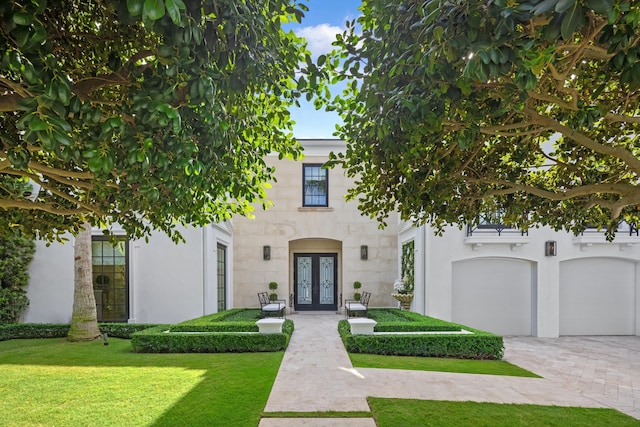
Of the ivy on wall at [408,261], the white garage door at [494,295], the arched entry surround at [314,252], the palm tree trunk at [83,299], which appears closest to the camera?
the palm tree trunk at [83,299]

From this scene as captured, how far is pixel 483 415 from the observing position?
4941 mm

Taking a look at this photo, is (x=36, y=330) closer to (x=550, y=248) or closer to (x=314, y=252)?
(x=314, y=252)

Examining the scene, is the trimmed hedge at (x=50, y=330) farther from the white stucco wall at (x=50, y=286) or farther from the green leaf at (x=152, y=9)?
the green leaf at (x=152, y=9)

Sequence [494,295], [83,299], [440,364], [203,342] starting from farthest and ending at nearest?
[494,295]
[83,299]
[203,342]
[440,364]

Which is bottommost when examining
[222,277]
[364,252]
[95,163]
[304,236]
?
[222,277]

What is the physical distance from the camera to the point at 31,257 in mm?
11352

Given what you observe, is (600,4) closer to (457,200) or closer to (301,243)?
(457,200)

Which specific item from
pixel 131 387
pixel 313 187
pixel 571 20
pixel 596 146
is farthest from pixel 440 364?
pixel 313 187

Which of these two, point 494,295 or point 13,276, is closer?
point 13,276

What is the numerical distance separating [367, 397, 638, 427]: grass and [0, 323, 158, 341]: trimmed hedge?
756cm

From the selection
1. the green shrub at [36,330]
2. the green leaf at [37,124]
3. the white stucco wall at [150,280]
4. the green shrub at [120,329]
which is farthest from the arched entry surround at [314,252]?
the green leaf at [37,124]

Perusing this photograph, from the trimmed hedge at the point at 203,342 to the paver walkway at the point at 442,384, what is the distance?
616 millimetres

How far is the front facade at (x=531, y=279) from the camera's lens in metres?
11.6

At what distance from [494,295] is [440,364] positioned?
18.4ft
